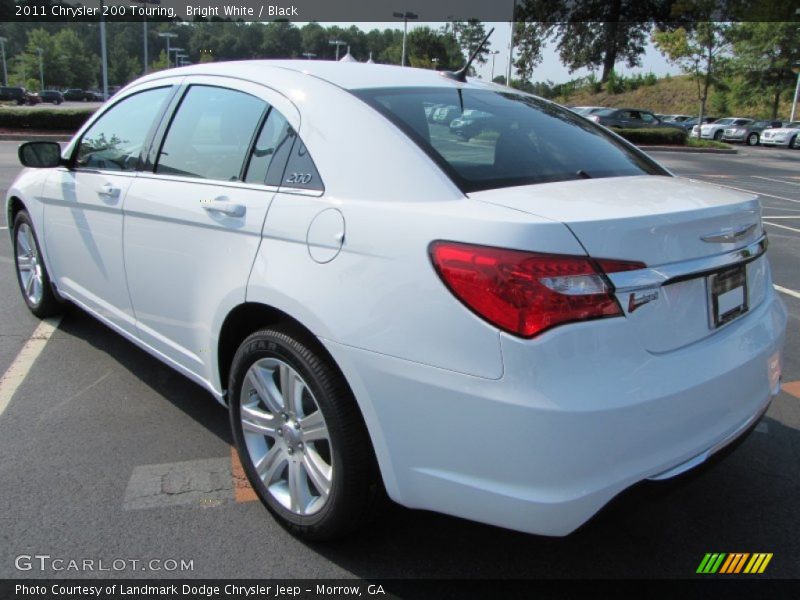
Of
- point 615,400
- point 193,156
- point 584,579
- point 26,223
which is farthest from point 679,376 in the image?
point 26,223

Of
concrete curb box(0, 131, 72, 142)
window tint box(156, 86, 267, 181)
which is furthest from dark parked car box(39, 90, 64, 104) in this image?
window tint box(156, 86, 267, 181)

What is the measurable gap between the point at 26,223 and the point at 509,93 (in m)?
3.40

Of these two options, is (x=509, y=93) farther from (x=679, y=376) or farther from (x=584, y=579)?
(x=584, y=579)

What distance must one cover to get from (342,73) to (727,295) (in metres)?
1.68

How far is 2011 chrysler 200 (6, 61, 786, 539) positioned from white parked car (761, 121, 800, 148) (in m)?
36.6

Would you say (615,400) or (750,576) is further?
(750,576)

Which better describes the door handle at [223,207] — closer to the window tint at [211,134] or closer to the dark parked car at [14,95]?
the window tint at [211,134]

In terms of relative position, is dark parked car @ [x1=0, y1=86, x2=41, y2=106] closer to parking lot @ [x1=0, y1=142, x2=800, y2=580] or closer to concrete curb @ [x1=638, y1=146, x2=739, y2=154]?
concrete curb @ [x1=638, y1=146, x2=739, y2=154]

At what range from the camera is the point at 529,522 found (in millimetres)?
1817

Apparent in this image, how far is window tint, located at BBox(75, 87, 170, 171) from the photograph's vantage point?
3.25 meters

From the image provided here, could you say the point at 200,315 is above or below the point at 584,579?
above

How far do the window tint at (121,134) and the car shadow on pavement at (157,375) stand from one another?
3.89 feet

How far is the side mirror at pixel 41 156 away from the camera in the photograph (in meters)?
3.82

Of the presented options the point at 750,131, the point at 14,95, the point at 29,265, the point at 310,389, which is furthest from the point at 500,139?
the point at 14,95
